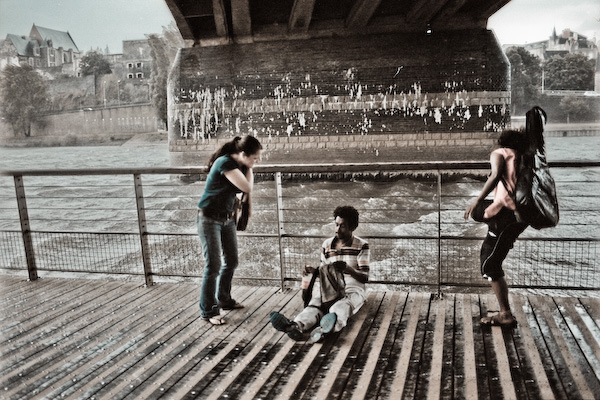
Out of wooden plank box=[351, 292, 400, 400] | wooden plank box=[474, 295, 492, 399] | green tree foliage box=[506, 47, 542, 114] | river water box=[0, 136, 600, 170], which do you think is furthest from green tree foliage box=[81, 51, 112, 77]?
wooden plank box=[474, 295, 492, 399]

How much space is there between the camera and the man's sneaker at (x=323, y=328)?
2611 mm

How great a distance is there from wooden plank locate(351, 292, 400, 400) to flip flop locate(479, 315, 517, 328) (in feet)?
1.74

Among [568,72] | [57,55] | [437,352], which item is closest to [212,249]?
[437,352]

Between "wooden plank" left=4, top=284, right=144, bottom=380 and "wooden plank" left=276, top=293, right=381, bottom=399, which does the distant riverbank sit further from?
"wooden plank" left=276, top=293, right=381, bottom=399

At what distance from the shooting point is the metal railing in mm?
3555

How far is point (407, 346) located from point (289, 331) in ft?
2.06

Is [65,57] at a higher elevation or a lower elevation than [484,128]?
higher

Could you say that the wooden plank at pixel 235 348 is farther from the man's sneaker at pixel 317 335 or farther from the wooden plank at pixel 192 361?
the man's sneaker at pixel 317 335

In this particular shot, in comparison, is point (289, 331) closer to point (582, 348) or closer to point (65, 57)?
point (582, 348)

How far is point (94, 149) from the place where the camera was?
4528 centimetres

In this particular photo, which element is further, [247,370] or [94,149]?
[94,149]

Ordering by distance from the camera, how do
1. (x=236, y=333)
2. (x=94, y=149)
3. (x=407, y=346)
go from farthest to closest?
(x=94, y=149), (x=236, y=333), (x=407, y=346)

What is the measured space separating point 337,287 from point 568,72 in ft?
122

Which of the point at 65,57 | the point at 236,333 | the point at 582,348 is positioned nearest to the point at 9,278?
the point at 236,333
